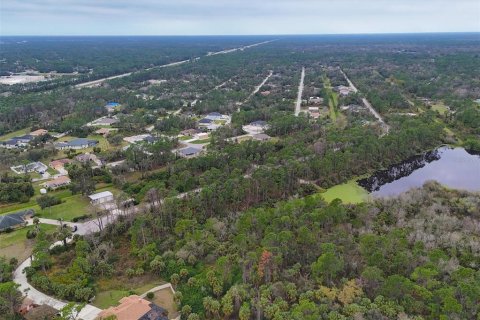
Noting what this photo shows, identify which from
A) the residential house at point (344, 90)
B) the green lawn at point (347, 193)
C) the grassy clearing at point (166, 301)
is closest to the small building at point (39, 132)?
the green lawn at point (347, 193)

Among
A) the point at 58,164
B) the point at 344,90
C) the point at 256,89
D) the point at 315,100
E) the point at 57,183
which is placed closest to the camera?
the point at 57,183

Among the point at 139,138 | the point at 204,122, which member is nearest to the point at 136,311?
the point at 139,138

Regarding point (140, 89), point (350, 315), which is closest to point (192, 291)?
point (350, 315)

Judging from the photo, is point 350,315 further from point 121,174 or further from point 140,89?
point 140,89

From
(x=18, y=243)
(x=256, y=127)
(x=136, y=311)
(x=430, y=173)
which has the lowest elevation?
(x=430, y=173)

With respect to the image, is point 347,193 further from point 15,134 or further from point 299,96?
point 15,134

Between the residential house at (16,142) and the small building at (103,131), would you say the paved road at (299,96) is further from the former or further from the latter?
the residential house at (16,142)

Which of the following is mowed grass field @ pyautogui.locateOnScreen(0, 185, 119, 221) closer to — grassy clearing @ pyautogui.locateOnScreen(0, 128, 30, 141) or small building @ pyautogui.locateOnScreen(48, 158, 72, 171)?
small building @ pyautogui.locateOnScreen(48, 158, 72, 171)
